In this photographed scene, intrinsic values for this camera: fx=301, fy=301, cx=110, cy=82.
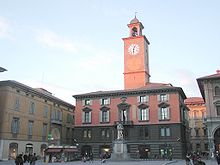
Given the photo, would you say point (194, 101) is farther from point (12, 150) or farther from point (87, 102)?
point (12, 150)

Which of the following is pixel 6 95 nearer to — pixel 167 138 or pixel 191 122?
pixel 167 138

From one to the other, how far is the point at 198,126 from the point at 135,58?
29.7 metres

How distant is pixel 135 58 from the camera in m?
67.6

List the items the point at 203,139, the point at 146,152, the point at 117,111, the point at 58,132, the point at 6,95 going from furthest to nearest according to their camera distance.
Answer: the point at 203,139
the point at 58,132
the point at 117,111
the point at 146,152
the point at 6,95

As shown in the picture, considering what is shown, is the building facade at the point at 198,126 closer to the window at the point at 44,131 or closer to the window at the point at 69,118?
the window at the point at 69,118

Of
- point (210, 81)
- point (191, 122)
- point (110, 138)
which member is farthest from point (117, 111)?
point (191, 122)

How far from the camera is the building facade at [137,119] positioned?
55062 millimetres

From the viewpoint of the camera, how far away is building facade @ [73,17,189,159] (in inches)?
2168

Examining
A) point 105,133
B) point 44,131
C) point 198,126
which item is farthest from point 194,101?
point 44,131

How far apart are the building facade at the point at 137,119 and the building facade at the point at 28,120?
493cm

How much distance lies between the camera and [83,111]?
62500mm

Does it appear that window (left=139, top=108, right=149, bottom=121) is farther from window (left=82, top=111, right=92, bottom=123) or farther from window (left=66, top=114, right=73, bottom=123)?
window (left=66, top=114, right=73, bottom=123)

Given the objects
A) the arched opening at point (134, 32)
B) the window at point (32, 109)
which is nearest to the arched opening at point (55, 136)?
the window at point (32, 109)

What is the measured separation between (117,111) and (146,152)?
9.69 metres
